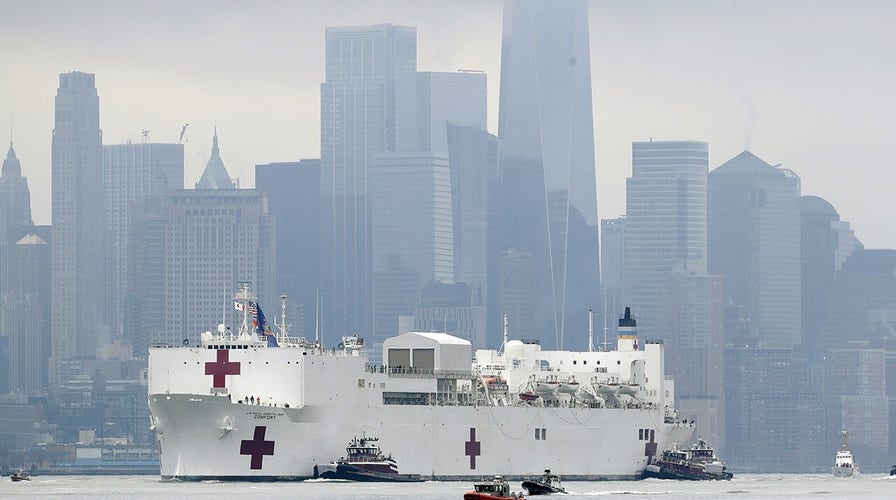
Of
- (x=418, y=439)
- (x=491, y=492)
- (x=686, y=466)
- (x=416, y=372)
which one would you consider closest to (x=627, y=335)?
(x=686, y=466)

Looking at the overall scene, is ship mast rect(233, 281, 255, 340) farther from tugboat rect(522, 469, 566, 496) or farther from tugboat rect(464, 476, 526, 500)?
tugboat rect(464, 476, 526, 500)

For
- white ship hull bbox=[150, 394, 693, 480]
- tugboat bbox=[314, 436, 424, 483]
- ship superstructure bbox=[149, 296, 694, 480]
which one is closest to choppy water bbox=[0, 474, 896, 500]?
tugboat bbox=[314, 436, 424, 483]

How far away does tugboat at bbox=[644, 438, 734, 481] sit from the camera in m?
104

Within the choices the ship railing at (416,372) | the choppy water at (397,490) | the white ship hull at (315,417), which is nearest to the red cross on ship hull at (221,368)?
the white ship hull at (315,417)

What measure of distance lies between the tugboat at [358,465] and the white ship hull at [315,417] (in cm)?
38

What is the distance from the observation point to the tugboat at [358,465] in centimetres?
8881

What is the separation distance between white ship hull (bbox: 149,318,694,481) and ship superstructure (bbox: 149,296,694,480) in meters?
0.04

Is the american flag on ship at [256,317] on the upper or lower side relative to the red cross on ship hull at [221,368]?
upper

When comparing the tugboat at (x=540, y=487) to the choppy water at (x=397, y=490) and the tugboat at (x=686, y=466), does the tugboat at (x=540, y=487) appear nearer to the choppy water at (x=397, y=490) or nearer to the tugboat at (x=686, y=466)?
the choppy water at (x=397, y=490)

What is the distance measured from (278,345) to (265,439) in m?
3.86

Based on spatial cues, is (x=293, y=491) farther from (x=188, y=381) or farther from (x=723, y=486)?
(x=723, y=486)

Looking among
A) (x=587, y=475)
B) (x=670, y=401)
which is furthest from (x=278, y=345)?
(x=670, y=401)

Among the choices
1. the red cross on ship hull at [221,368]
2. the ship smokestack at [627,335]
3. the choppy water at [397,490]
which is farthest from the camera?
the ship smokestack at [627,335]

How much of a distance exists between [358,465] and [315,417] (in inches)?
101
